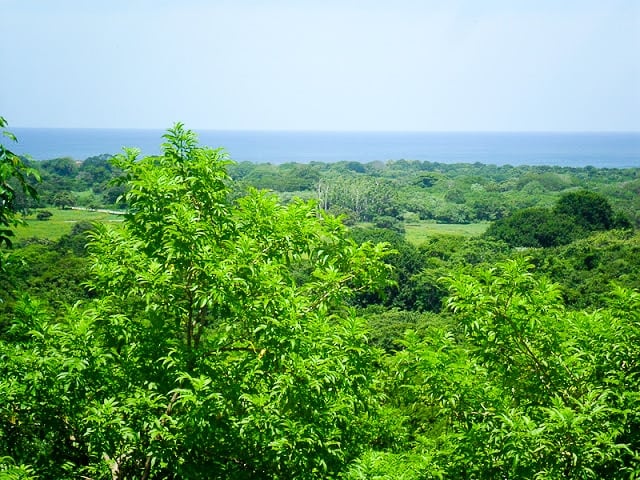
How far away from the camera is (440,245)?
59.2 m

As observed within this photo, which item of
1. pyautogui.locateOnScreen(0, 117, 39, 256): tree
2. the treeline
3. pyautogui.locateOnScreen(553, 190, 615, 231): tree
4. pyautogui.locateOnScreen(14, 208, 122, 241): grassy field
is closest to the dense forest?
pyautogui.locateOnScreen(0, 117, 39, 256): tree

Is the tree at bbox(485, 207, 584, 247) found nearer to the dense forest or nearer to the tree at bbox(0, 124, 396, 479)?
the dense forest

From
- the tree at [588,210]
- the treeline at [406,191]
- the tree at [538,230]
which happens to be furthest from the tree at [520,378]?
the treeline at [406,191]

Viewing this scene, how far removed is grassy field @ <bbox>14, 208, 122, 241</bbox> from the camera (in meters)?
60.2

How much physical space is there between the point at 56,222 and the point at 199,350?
69.9m

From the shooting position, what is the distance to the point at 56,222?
6919cm

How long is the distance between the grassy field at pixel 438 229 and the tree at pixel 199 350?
73184 millimetres

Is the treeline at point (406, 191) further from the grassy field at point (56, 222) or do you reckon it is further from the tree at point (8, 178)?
the tree at point (8, 178)

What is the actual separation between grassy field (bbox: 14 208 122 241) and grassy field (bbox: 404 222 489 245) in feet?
122

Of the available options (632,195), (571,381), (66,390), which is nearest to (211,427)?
(66,390)

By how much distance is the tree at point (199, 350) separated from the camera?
457cm

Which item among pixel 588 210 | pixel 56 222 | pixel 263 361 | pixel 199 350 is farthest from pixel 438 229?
pixel 263 361

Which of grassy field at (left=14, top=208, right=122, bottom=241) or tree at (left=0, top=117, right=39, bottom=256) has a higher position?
tree at (left=0, top=117, right=39, bottom=256)

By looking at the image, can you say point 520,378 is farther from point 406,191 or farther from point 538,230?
point 406,191
